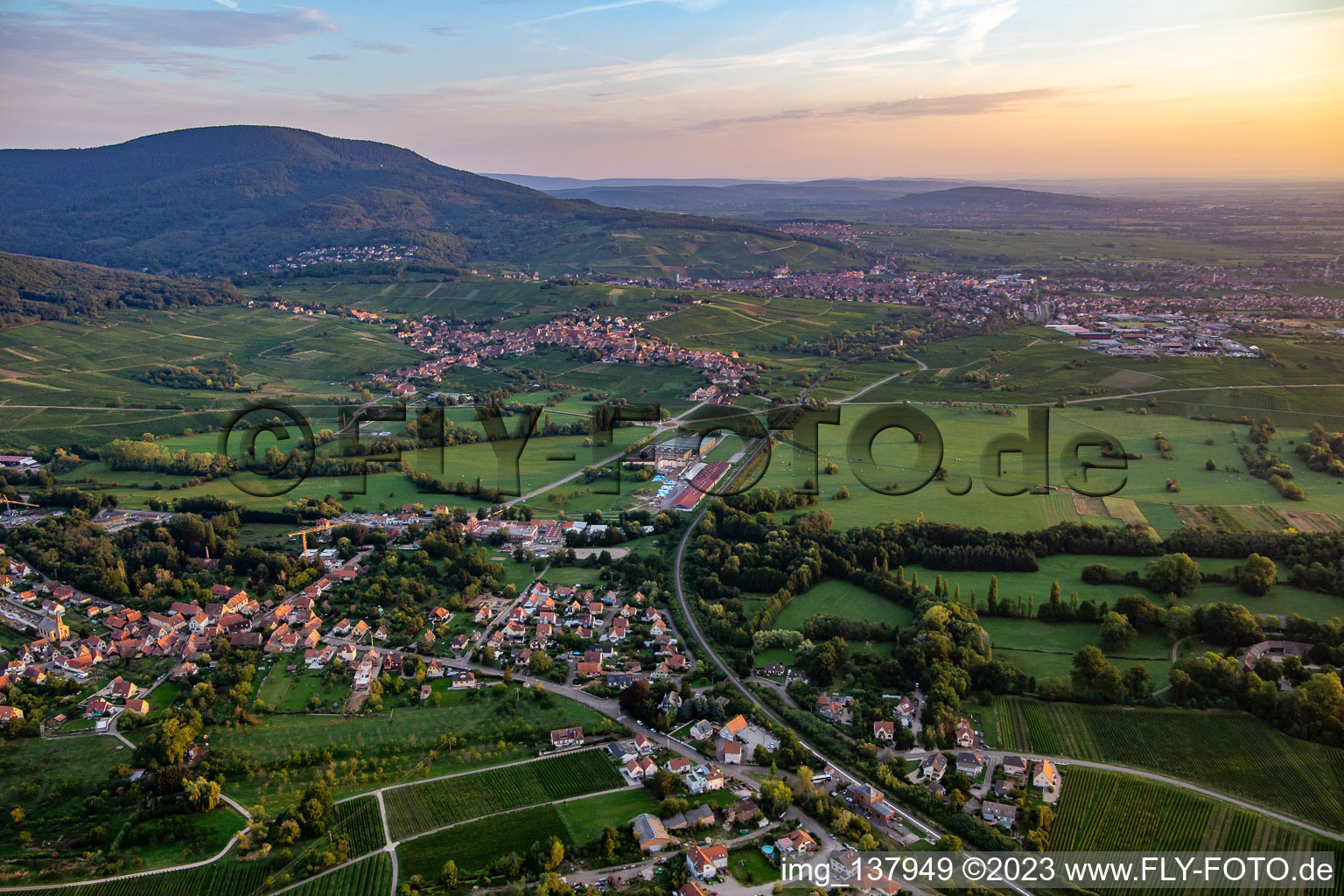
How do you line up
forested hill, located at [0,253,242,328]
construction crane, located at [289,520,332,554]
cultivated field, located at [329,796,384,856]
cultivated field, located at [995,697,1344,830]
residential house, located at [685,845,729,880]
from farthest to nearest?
forested hill, located at [0,253,242,328]
construction crane, located at [289,520,332,554]
cultivated field, located at [995,697,1344,830]
cultivated field, located at [329,796,384,856]
residential house, located at [685,845,729,880]

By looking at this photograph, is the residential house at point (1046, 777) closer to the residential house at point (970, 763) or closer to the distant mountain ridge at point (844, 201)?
the residential house at point (970, 763)

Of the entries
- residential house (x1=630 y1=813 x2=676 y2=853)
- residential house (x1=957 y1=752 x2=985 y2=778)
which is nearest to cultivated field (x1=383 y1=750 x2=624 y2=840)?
residential house (x1=630 y1=813 x2=676 y2=853)

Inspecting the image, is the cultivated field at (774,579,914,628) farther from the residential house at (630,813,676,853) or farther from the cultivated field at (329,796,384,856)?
the cultivated field at (329,796,384,856)

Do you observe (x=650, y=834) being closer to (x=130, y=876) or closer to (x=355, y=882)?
(x=355, y=882)

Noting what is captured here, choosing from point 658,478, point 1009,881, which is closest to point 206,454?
point 658,478

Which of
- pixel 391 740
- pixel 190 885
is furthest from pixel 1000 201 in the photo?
pixel 190 885

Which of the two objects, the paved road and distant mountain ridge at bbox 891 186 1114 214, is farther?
distant mountain ridge at bbox 891 186 1114 214
